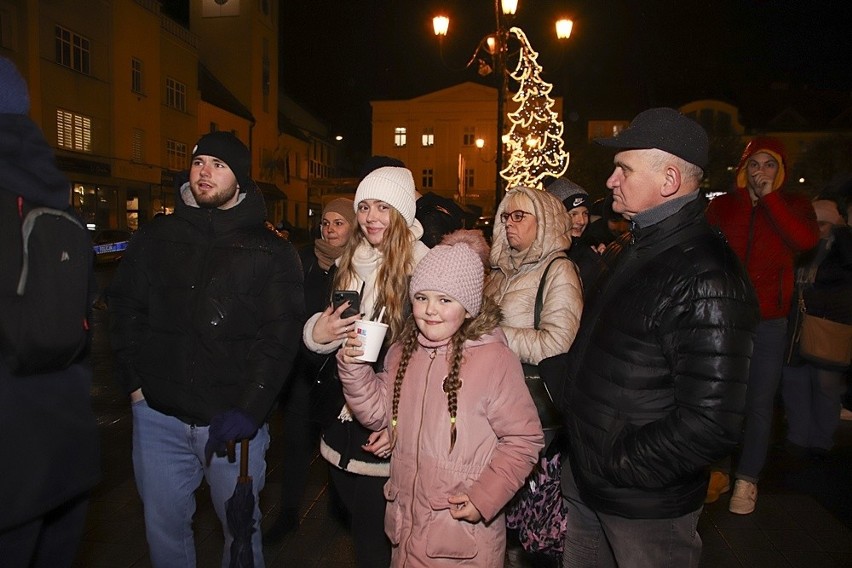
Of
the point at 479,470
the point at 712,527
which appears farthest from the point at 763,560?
the point at 479,470

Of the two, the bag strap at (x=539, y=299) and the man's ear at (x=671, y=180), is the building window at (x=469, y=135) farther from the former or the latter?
the man's ear at (x=671, y=180)

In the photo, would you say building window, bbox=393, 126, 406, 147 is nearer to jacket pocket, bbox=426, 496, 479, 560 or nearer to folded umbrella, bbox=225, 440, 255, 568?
folded umbrella, bbox=225, 440, 255, 568

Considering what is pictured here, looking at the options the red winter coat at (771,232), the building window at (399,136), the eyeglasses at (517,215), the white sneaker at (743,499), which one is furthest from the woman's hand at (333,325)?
the building window at (399,136)

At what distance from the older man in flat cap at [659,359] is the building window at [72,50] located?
30.1 m

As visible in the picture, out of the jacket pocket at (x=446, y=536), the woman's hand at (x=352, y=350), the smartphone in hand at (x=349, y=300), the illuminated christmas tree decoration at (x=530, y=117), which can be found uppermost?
the illuminated christmas tree decoration at (x=530, y=117)

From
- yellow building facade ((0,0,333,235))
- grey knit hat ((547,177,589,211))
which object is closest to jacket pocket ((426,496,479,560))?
grey knit hat ((547,177,589,211))

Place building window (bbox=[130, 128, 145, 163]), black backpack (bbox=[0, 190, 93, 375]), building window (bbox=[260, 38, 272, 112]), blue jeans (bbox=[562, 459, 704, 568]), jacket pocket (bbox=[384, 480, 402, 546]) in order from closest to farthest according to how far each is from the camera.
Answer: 1. black backpack (bbox=[0, 190, 93, 375])
2. blue jeans (bbox=[562, 459, 704, 568])
3. jacket pocket (bbox=[384, 480, 402, 546])
4. building window (bbox=[130, 128, 145, 163])
5. building window (bbox=[260, 38, 272, 112])

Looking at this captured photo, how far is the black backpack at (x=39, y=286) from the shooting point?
1880 mm

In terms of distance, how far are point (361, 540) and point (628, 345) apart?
5.50ft

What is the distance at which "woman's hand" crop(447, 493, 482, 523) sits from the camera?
2473mm

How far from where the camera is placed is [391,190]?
3.39m

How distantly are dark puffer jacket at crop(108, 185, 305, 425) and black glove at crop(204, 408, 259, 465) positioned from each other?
63 mm

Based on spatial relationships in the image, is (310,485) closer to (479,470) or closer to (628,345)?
(479,470)

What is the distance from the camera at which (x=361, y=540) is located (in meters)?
3.14
